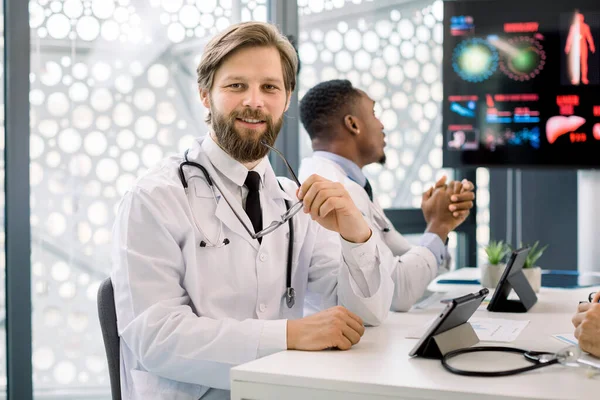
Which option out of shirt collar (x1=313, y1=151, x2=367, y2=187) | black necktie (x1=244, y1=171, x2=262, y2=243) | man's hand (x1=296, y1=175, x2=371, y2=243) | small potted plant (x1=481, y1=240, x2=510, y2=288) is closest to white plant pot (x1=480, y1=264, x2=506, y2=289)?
small potted plant (x1=481, y1=240, x2=510, y2=288)

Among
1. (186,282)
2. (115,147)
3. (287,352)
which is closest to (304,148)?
(115,147)

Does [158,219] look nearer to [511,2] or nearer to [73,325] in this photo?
[73,325]

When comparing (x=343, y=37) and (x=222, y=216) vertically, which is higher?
(x=343, y=37)

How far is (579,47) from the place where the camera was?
3.10 metres

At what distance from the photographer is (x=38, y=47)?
8.75ft

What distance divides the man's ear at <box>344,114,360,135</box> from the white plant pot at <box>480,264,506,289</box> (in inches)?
26.0

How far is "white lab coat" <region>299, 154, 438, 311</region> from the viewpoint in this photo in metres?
2.02

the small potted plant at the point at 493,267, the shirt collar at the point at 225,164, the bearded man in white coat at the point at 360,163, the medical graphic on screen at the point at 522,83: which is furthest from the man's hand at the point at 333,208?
the medical graphic on screen at the point at 522,83

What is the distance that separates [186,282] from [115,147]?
149cm

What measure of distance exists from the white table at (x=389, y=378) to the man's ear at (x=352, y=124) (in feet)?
4.14

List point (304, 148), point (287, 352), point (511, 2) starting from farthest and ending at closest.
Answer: point (304, 148) < point (511, 2) < point (287, 352)

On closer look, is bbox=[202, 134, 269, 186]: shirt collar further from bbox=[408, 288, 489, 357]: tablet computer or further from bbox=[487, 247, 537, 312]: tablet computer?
bbox=[487, 247, 537, 312]: tablet computer

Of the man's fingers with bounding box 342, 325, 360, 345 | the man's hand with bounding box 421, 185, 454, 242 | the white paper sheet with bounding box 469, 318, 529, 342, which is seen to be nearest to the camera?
the man's fingers with bounding box 342, 325, 360, 345

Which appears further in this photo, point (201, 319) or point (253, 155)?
point (253, 155)
